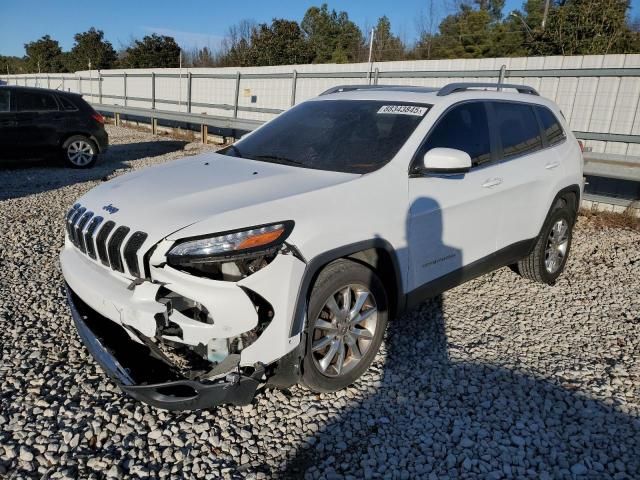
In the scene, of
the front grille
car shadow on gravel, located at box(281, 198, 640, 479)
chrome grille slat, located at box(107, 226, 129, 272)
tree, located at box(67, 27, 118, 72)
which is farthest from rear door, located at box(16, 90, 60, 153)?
tree, located at box(67, 27, 118, 72)

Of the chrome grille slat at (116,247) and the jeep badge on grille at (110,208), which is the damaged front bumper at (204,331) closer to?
Answer: the chrome grille slat at (116,247)

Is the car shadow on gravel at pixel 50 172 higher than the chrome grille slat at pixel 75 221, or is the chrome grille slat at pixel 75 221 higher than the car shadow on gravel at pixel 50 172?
the chrome grille slat at pixel 75 221

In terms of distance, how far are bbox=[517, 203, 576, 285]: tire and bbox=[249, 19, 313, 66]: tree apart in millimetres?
27226

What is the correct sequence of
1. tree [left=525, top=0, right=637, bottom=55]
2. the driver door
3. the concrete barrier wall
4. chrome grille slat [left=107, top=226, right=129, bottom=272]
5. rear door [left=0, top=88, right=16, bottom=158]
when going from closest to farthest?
chrome grille slat [left=107, top=226, right=129, bottom=272], the driver door, the concrete barrier wall, rear door [left=0, top=88, right=16, bottom=158], tree [left=525, top=0, right=637, bottom=55]

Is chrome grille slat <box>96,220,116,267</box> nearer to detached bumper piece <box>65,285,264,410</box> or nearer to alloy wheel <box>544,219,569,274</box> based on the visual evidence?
detached bumper piece <box>65,285,264,410</box>

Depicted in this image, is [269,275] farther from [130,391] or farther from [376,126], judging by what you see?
[376,126]

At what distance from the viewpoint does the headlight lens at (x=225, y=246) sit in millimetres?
2352

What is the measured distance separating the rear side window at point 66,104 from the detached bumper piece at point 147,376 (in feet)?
28.6

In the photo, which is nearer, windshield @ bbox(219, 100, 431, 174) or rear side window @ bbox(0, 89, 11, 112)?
windshield @ bbox(219, 100, 431, 174)

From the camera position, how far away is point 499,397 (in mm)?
3080

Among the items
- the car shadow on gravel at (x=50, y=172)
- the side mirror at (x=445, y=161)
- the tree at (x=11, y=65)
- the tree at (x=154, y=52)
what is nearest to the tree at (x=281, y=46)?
the tree at (x=154, y=52)

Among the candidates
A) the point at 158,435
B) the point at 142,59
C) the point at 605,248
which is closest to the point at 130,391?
the point at 158,435

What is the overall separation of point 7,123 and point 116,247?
872cm

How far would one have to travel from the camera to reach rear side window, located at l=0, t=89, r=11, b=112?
9.45 m
